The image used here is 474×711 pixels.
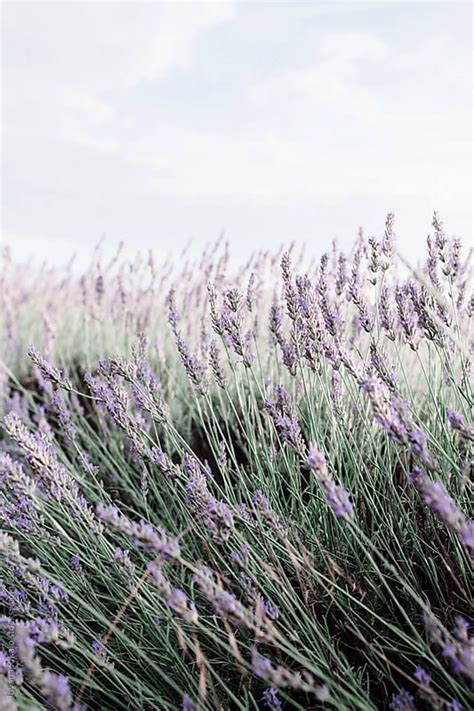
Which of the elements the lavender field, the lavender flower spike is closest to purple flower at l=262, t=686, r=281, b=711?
the lavender field

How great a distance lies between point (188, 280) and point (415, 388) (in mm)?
1488

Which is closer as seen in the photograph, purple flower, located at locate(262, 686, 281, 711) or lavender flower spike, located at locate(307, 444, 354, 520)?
lavender flower spike, located at locate(307, 444, 354, 520)

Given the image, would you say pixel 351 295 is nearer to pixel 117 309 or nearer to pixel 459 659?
pixel 459 659

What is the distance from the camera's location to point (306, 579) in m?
1.65

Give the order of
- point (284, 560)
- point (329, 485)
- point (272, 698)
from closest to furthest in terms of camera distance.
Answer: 1. point (329, 485)
2. point (272, 698)
3. point (284, 560)

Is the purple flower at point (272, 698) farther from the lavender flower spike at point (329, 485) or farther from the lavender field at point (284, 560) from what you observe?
the lavender flower spike at point (329, 485)

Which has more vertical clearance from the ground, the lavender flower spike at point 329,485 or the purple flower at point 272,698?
the lavender flower spike at point 329,485

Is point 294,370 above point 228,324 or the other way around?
the other way around

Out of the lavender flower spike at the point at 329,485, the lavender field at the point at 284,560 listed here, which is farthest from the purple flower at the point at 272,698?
the lavender flower spike at the point at 329,485

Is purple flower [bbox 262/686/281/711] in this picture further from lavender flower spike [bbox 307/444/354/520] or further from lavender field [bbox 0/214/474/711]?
lavender flower spike [bbox 307/444/354/520]

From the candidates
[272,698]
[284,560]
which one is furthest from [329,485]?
[284,560]

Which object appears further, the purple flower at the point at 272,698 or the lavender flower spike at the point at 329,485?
the purple flower at the point at 272,698

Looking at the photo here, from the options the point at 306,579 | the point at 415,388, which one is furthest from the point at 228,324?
the point at 415,388

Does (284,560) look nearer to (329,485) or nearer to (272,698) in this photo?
A: (272,698)
